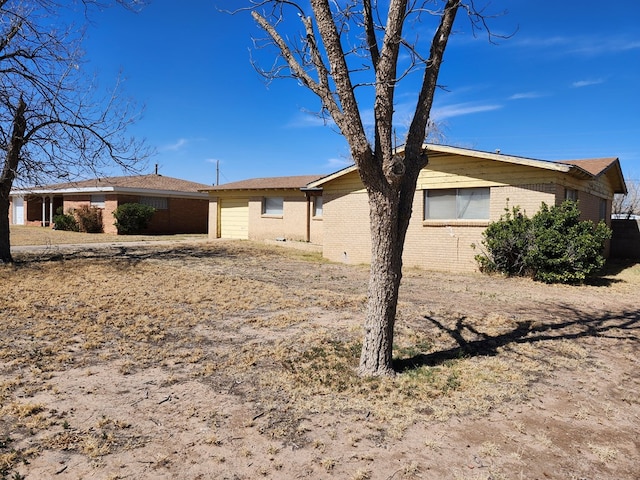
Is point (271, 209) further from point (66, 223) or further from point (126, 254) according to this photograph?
point (66, 223)

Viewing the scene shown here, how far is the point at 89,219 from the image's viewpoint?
86.6ft

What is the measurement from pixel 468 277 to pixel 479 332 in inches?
227

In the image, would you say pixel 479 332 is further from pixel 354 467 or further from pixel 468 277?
pixel 468 277

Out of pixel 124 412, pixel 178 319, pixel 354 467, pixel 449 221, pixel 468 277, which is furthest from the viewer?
pixel 449 221

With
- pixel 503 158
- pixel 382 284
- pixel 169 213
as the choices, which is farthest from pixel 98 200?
pixel 382 284

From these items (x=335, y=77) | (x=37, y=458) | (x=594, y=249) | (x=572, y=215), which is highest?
(x=335, y=77)

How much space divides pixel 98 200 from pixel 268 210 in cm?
1183

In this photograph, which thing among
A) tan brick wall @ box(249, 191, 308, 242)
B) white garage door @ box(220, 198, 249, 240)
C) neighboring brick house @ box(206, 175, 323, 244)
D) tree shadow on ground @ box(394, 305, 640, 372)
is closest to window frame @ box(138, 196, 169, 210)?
neighboring brick house @ box(206, 175, 323, 244)

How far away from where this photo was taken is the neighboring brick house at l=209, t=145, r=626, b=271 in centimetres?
1185

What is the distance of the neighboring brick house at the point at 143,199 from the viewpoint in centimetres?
2612

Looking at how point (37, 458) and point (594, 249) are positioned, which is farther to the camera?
point (594, 249)

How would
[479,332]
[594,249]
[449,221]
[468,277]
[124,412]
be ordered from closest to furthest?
[124,412], [479,332], [594,249], [468,277], [449,221]

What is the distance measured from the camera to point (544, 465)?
9.84 feet

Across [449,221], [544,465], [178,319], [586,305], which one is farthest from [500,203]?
[544,465]
